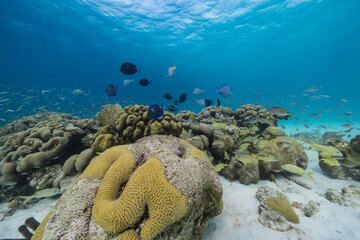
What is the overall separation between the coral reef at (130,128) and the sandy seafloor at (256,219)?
2227 millimetres

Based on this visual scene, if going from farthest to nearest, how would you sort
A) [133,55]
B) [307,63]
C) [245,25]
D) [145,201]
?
[307,63] → [133,55] → [245,25] → [145,201]

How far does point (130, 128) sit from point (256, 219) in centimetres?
365

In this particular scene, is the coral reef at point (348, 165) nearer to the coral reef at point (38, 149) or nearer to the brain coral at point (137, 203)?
the brain coral at point (137, 203)

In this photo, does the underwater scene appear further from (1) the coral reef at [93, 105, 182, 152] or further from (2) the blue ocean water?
(2) the blue ocean water

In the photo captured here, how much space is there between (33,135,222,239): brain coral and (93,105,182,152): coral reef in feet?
5.72

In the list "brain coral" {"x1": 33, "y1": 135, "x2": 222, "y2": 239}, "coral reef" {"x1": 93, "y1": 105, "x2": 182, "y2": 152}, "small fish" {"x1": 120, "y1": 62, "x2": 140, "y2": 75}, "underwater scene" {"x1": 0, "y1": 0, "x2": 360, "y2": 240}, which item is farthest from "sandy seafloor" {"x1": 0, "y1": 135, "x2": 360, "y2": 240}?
"small fish" {"x1": 120, "y1": 62, "x2": 140, "y2": 75}

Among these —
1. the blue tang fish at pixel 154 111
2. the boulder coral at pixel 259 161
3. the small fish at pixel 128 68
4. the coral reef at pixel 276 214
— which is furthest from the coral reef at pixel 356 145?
the small fish at pixel 128 68

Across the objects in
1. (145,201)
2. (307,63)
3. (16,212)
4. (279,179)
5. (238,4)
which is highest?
(307,63)

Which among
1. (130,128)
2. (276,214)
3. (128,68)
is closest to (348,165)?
(276,214)

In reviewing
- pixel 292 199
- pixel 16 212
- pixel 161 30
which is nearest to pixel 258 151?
pixel 292 199

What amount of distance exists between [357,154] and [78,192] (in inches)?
311

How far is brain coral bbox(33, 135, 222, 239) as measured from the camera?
5.19 ft

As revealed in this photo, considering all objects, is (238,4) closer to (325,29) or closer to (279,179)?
(279,179)

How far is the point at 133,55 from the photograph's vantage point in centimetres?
4566
